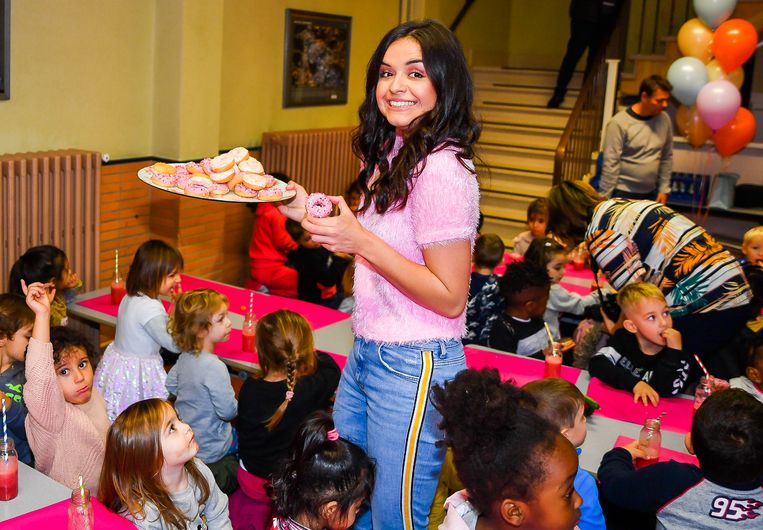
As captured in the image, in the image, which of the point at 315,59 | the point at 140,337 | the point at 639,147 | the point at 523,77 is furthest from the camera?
the point at 523,77

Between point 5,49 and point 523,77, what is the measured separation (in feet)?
21.1

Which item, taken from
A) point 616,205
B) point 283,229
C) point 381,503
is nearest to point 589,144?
point 283,229

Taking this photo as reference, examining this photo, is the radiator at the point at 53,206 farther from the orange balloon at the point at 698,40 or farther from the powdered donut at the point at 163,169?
the orange balloon at the point at 698,40

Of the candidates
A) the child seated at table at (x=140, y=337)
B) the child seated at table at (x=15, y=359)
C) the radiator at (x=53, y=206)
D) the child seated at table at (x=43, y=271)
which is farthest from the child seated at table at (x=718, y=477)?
the radiator at (x=53, y=206)

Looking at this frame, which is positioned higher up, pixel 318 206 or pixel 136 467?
pixel 318 206

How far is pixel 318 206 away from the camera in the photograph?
1.92 metres

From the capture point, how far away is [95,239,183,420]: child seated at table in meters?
4.11

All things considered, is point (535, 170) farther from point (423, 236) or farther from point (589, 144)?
point (423, 236)

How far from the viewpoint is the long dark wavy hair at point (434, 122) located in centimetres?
188

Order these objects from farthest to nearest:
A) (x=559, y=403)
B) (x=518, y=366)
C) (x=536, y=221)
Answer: (x=536, y=221) → (x=518, y=366) → (x=559, y=403)

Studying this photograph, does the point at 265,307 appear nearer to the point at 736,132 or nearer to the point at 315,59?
the point at 315,59

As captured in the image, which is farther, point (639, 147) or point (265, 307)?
point (639, 147)

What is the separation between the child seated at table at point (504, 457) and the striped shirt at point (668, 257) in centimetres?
192

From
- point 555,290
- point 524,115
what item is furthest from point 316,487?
point 524,115
